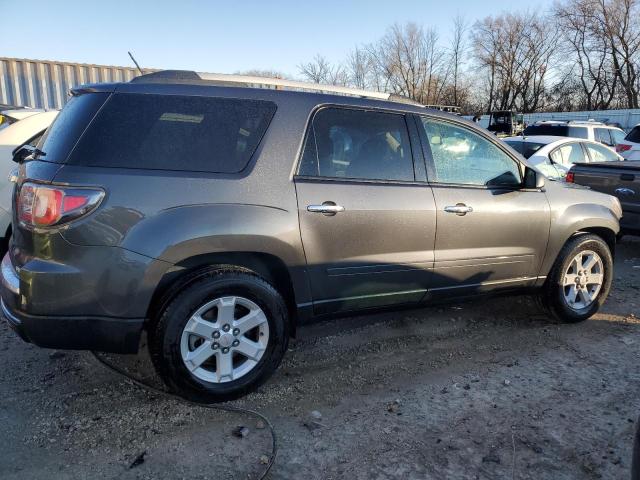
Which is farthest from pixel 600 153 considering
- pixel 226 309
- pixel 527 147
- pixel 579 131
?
pixel 226 309

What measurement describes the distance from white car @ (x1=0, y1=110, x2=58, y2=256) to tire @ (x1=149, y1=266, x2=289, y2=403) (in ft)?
8.39

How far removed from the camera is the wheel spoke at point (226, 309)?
2.84m

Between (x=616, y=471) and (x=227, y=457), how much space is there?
189 cm

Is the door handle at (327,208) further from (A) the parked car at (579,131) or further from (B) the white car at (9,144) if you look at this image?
(A) the parked car at (579,131)

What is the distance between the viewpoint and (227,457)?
8.13 ft

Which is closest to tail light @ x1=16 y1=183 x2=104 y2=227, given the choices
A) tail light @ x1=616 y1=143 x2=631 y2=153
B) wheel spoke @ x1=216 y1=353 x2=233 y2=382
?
wheel spoke @ x1=216 y1=353 x2=233 y2=382

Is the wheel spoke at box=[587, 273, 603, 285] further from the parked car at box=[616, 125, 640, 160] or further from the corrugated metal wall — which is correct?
the corrugated metal wall

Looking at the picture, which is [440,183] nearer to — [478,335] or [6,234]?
[478,335]

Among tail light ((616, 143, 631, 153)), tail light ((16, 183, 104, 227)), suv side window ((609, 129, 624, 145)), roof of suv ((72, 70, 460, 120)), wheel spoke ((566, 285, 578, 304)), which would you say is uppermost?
suv side window ((609, 129, 624, 145))

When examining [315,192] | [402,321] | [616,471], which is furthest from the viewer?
[402,321]

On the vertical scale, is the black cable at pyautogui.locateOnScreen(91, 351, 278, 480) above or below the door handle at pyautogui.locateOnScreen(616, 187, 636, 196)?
below

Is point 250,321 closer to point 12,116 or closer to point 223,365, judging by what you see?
point 223,365

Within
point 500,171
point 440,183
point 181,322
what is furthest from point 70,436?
point 500,171

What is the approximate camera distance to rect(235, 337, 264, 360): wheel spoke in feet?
9.62
